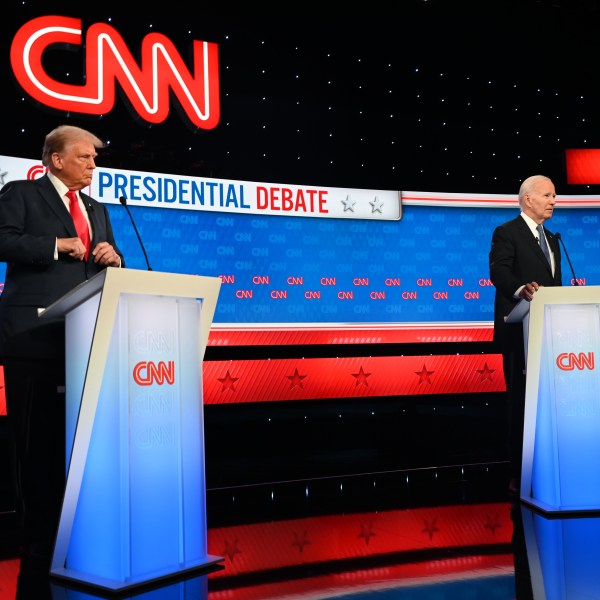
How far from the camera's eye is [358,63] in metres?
5.62

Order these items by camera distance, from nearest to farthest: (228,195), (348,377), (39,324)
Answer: (39,324) < (228,195) < (348,377)

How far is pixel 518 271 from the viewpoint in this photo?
13.1ft

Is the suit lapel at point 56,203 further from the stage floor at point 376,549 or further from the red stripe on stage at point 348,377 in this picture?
the red stripe on stage at point 348,377

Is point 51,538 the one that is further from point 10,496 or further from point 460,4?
point 460,4

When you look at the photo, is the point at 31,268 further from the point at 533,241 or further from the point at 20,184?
the point at 533,241

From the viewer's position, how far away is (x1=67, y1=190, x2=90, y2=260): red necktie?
2.83 m

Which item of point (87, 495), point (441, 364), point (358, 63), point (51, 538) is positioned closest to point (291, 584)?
point (87, 495)

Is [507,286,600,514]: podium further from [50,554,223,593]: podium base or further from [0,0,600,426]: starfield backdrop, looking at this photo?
[0,0,600,426]: starfield backdrop

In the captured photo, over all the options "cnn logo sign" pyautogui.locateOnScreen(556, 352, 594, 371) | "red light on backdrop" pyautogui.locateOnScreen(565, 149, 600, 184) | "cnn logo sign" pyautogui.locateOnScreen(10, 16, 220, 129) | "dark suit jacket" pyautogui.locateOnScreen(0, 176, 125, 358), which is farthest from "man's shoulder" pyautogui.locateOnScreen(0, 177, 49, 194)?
"red light on backdrop" pyautogui.locateOnScreen(565, 149, 600, 184)

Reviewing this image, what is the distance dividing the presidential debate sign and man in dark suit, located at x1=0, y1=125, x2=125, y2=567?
70.4 inches

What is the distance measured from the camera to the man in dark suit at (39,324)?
2.64 metres

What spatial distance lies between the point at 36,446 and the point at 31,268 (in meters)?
0.63

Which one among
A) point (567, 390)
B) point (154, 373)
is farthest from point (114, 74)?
point (567, 390)

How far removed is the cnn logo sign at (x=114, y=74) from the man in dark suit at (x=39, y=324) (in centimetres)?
195
